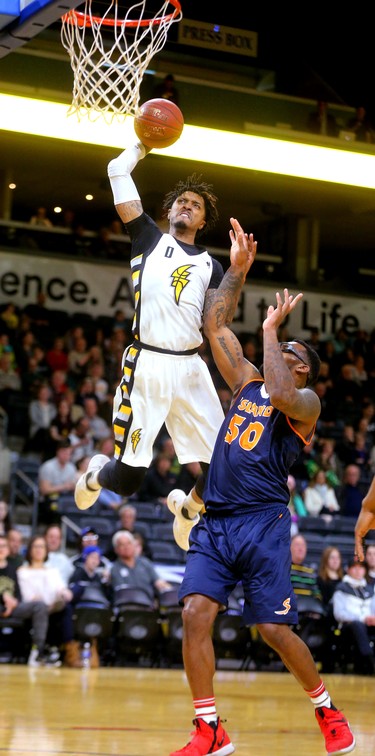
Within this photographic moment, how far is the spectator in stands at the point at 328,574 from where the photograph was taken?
14.4m

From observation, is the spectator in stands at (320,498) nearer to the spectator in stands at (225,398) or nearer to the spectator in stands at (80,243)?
the spectator in stands at (225,398)

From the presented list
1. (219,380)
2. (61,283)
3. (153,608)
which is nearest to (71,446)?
(153,608)

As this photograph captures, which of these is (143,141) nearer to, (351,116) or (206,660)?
(206,660)

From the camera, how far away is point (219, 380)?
65.2 feet

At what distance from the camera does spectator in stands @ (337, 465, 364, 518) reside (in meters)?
17.5

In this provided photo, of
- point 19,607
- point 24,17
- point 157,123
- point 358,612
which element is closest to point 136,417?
point 157,123

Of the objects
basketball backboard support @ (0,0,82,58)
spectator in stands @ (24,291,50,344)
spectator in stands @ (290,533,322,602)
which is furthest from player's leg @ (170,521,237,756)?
spectator in stands @ (24,291,50,344)

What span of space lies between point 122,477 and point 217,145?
10.8 meters

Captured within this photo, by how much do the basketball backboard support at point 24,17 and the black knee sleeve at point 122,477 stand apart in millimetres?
2637

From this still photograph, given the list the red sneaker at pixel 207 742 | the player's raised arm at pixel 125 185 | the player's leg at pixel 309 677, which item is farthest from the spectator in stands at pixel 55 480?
the red sneaker at pixel 207 742

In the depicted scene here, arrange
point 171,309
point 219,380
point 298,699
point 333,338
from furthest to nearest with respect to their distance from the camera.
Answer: point 333,338, point 219,380, point 298,699, point 171,309

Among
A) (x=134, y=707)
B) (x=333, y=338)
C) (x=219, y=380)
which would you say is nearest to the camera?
(x=134, y=707)

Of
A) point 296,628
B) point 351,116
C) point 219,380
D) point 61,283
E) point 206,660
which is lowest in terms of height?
point 296,628

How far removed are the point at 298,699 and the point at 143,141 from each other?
575 centimetres
